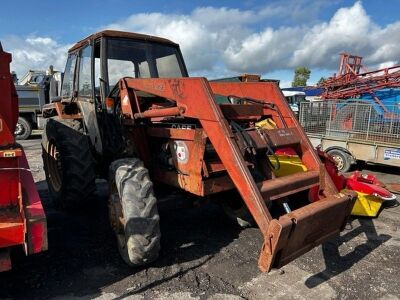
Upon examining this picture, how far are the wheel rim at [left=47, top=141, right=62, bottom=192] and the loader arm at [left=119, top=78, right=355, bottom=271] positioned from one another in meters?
1.95

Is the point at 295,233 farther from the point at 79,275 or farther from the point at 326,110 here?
the point at 326,110

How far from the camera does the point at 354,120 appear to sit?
8.81 meters

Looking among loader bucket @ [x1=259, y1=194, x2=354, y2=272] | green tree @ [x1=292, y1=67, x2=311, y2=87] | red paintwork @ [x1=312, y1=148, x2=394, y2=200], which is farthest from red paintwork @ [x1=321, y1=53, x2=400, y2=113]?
green tree @ [x1=292, y1=67, x2=311, y2=87]

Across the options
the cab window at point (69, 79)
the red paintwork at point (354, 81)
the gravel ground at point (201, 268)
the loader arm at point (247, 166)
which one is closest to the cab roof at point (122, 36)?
the cab window at point (69, 79)

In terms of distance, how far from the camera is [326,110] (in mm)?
9352

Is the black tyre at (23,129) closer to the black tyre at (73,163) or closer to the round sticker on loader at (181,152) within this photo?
the black tyre at (73,163)

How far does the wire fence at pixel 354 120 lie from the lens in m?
8.40

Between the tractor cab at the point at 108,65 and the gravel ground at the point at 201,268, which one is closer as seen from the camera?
the gravel ground at the point at 201,268

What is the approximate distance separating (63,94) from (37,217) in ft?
11.9

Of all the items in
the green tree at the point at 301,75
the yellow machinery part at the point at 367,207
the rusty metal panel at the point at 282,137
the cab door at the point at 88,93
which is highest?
the green tree at the point at 301,75

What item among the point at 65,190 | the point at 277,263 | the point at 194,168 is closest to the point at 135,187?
A: the point at 194,168

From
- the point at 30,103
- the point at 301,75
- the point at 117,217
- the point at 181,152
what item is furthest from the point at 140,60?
the point at 301,75

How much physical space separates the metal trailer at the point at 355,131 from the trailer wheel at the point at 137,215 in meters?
6.31

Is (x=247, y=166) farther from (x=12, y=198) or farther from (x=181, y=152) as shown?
(x=12, y=198)
